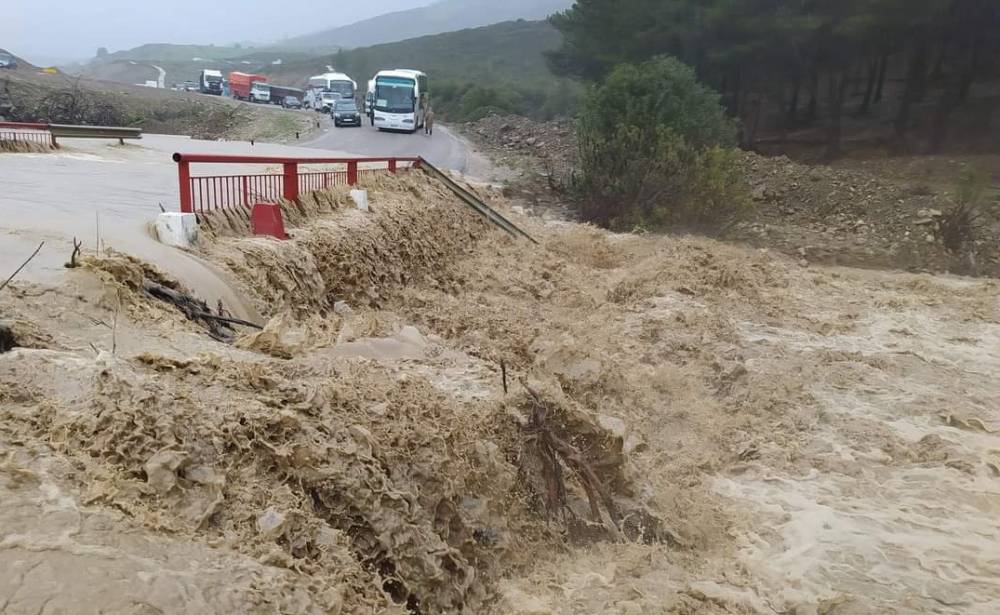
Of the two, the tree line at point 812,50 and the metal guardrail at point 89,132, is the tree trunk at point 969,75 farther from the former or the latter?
the metal guardrail at point 89,132

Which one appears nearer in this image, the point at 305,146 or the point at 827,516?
the point at 827,516

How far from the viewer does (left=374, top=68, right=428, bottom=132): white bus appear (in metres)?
33.4

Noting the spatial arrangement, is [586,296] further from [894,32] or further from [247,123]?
[247,123]

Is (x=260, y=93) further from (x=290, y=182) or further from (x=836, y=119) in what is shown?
(x=290, y=182)

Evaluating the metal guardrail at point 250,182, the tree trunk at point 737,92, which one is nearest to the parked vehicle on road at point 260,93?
the tree trunk at point 737,92

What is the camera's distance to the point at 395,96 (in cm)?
3350

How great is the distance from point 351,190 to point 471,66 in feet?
270

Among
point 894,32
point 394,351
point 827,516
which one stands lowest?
point 827,516

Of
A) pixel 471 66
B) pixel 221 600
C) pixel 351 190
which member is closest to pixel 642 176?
pixel 351 190

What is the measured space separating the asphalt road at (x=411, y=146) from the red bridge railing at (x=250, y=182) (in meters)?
12.8

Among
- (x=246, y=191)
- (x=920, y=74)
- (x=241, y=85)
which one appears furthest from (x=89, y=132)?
(x=241, y=85)

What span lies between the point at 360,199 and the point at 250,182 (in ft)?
6.69

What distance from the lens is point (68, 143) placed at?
60.8 feet

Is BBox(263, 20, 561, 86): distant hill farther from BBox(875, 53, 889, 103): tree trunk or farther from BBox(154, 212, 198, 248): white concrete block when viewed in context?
BBox(154, 212, 198, 248): white concrete block
